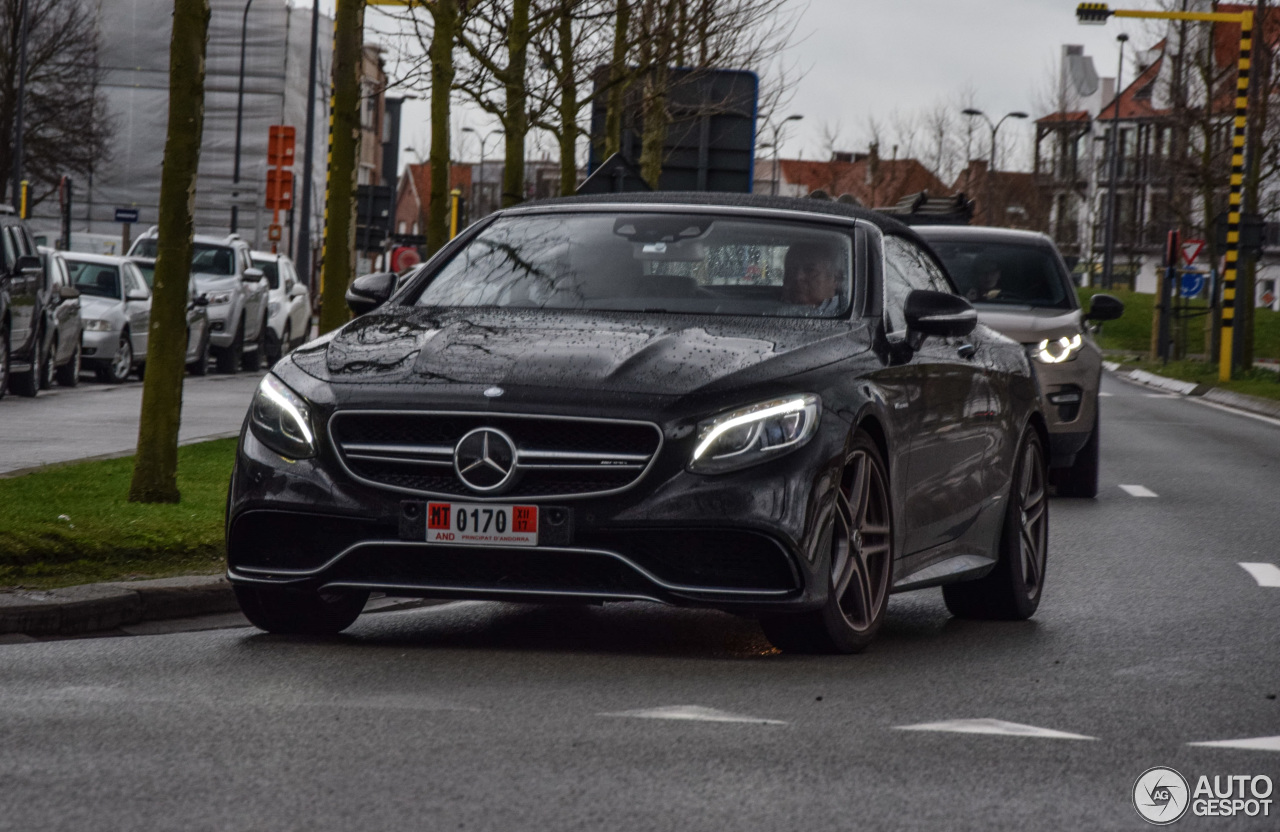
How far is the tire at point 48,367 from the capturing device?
932 inches

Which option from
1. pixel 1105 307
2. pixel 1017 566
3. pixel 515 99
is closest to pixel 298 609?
pixel 1017 566

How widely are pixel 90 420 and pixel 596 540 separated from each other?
1338 centimetres

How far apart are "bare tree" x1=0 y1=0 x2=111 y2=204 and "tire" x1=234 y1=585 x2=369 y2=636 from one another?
171 feet

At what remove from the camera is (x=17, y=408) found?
20.8 metres

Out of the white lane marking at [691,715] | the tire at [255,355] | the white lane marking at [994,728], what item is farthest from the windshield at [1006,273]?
the tire at [255,355]

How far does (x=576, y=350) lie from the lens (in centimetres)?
705

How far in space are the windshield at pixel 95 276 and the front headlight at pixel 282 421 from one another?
21.6 m

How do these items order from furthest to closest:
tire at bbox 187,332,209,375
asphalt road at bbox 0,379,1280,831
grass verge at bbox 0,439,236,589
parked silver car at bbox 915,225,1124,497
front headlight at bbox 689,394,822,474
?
tire at bbox 187,332,209,375 < parked silver car at bbox 915,225,1124,497 < grass verge at bbox 0,439,236,589 < front headlight at bbox 689,394,822,474 < asphalt road at bbox 0,379,1280,831

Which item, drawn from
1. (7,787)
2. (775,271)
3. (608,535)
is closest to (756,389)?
(608,535)

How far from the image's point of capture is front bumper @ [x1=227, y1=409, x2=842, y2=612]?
22.0ft

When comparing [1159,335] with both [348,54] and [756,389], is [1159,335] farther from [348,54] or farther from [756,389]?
[756,389]

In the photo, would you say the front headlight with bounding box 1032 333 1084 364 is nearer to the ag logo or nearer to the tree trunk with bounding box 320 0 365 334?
the tree trunk with bounding box 320 0 365 334

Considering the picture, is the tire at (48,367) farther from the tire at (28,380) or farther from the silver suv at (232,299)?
the silver suv at (232,299)

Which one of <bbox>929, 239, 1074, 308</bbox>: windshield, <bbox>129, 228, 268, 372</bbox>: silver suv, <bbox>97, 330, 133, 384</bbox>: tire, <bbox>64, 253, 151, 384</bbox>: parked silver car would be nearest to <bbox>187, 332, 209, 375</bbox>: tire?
<bbox>129, 228, 268, 372</bbox>: silver suv
